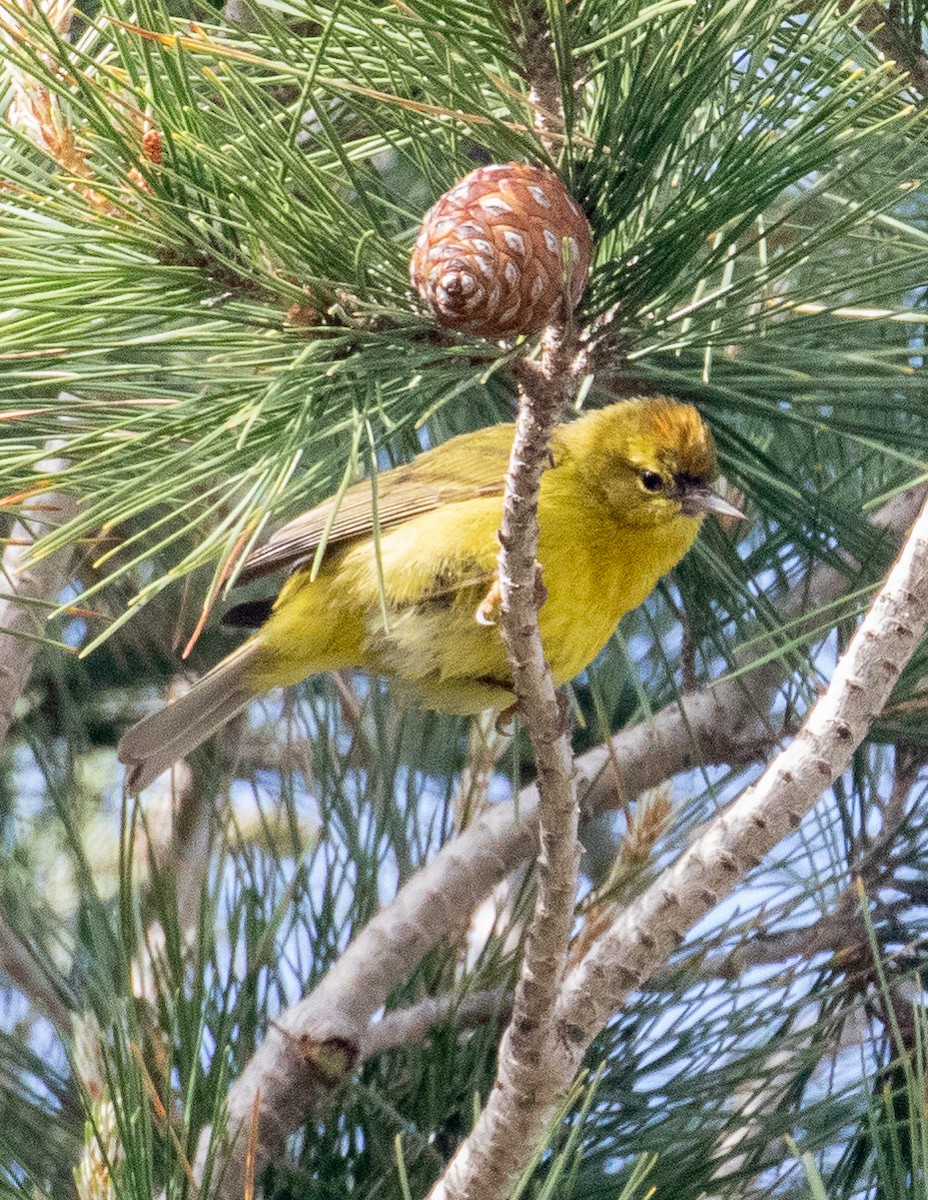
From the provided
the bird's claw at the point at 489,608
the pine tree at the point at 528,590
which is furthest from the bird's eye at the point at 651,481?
the bird's claw at the point at 489,608

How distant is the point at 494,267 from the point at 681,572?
1767mm

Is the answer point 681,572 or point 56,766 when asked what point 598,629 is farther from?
point 56,766

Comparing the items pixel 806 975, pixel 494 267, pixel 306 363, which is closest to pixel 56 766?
pixel 806 975

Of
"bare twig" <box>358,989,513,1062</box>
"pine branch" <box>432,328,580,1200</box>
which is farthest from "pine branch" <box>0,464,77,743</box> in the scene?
"pine branch" <box>432,328,580,1200</box>

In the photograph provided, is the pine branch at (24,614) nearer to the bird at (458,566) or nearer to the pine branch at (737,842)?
the bird at (458,566)

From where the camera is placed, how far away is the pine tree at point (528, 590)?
1.73 m

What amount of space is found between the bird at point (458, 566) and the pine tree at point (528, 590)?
105 millimetres

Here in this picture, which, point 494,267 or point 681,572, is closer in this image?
point 494,267

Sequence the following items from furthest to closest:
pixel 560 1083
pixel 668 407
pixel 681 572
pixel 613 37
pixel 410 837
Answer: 1. pixel 410 837
2. pixel 681 572
3. pixel 668 407
4. pixel 560 1083
5. pixel 613 37

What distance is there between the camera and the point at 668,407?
295 centimetres

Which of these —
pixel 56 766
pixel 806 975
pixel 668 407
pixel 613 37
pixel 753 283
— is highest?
pixel 613 37

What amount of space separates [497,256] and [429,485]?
1615mm

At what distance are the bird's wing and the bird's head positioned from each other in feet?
0.68

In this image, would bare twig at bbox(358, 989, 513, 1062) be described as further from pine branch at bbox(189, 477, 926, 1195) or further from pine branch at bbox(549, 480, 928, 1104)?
pine branch at bbox(549, 480, 928, 1104)
